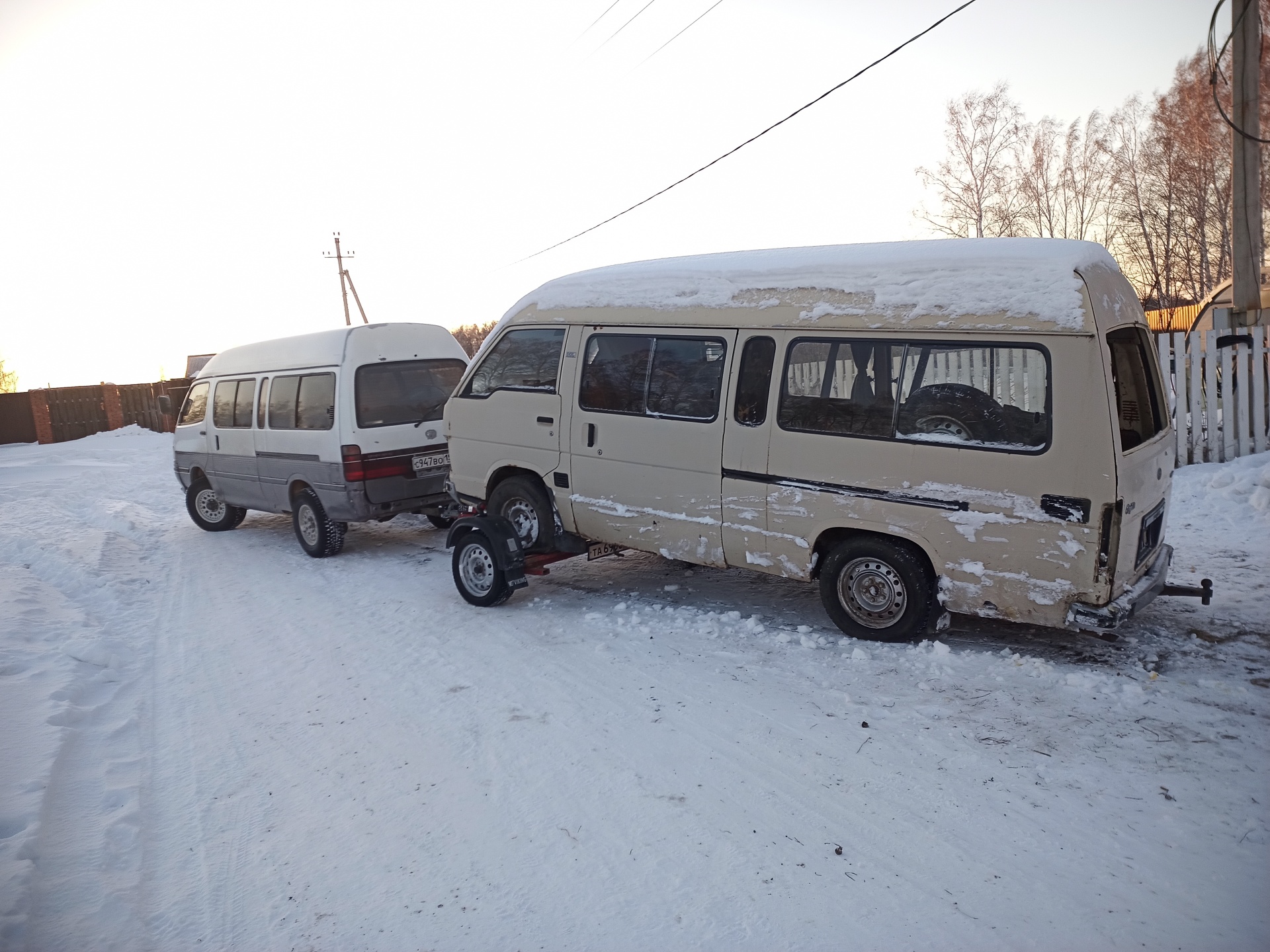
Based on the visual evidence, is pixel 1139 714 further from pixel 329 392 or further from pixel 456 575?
pixel 329 392

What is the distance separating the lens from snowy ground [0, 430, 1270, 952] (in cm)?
310

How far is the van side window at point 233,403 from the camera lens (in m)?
10.1

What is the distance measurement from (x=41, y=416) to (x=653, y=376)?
32.0 m

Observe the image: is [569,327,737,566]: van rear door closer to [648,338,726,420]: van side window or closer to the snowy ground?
[648,338,726,420]: van side window

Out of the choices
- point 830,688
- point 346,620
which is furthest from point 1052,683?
point 346,620

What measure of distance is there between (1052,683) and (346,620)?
5.24m

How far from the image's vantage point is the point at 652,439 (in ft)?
20.2

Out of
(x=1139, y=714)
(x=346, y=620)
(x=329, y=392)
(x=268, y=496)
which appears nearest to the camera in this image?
(x=1139, y=714)

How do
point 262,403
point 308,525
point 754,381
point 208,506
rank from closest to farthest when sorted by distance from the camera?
point 754,381 → point 308,525 → point 262,403 → point 208,506

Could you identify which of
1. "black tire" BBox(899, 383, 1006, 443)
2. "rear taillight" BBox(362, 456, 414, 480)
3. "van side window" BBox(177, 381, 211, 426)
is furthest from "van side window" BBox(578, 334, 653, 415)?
"van side window" BBox(177, 381, 211, 426)

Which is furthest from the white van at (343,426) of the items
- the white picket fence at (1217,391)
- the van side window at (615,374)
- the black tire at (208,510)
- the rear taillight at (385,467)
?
the white picket fence at (1217,391)

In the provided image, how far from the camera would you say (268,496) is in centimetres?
988

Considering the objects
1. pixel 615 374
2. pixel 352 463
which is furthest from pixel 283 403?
pixel 615 374

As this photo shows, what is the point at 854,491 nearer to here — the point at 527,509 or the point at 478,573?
the point at 527,509
